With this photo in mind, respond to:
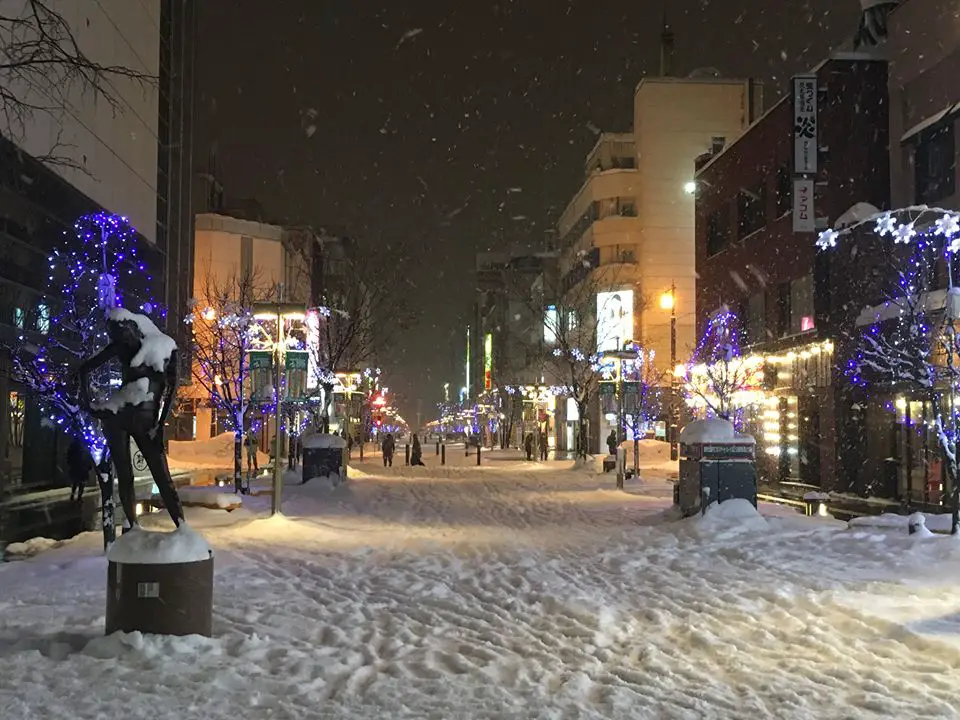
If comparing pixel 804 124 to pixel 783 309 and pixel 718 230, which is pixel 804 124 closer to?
pixel 783 309

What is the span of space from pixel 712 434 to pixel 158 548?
12.3 metres

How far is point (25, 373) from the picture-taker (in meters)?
17.2

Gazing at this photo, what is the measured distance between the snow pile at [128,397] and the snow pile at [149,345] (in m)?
0.19

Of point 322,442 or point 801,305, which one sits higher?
point 801,305

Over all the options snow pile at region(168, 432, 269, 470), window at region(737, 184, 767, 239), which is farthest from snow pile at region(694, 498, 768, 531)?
snow pile at region(168, 432, 269, 470)

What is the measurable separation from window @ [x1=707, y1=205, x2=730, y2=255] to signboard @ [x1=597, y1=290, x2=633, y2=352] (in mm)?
16202

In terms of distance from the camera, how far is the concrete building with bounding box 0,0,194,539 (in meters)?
26.7

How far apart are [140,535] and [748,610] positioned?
5.86m

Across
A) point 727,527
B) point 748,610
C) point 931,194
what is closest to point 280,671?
point 748,610

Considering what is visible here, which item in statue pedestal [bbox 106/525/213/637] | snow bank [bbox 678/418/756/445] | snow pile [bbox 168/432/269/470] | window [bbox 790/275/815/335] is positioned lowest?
snow pile [bbox 168/432/269/470]

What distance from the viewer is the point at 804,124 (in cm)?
3266

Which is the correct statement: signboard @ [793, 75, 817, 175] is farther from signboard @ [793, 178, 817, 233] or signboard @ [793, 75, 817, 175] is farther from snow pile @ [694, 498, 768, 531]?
snow pile @ [694, 498, 768, 531]

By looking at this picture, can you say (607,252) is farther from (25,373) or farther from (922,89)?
(25,373)

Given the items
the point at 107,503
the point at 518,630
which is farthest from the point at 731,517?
the point at 107,503
